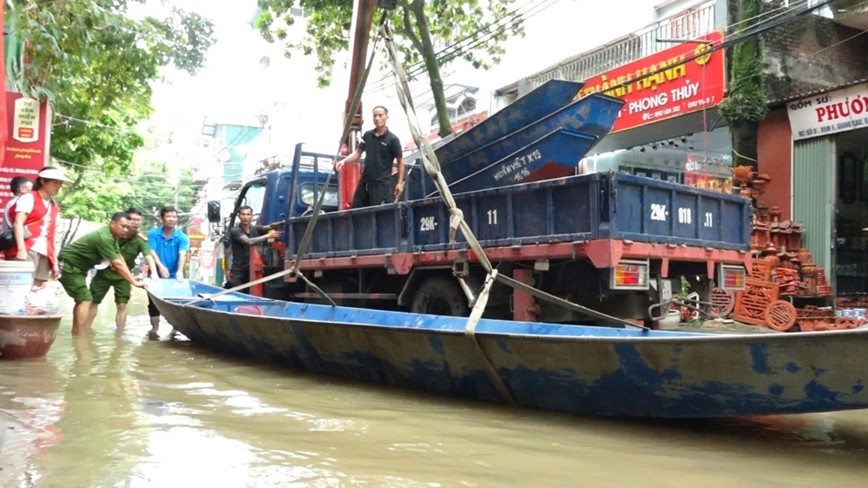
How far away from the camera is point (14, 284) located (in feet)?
18.7

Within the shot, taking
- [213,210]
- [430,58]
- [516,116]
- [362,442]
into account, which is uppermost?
[430,58]

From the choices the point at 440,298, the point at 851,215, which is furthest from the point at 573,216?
the point at 851,215

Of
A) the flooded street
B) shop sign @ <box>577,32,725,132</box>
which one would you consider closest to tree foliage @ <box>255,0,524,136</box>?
shop sign @ <box>577,32,725,132</box>

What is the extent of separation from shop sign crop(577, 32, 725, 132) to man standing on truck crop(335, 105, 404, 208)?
16.4ft

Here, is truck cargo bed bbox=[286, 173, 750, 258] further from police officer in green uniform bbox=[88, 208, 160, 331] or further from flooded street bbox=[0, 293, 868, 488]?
police officer in green uniform bbox=[88, 208, 160, 331]

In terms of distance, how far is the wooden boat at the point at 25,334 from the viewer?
229 inches

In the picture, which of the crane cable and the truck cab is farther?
the truck cab

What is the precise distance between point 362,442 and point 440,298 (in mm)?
3080

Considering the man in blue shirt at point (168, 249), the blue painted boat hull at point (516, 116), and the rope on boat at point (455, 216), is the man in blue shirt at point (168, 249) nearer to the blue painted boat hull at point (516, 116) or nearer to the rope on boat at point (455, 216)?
the blue painted boat hull at point (516, 116)

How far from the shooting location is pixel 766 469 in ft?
10.4

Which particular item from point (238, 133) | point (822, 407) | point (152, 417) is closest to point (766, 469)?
point (822, 407)

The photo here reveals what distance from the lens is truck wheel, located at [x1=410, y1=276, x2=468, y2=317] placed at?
20.8 feet

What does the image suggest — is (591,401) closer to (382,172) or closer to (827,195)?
(382,172)

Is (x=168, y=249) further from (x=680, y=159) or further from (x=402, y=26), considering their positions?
(x=680, y=159)
